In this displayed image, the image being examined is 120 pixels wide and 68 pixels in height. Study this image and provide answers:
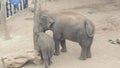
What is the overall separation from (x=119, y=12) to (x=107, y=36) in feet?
10.5

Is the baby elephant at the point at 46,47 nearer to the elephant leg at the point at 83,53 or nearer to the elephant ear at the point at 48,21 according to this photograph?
the elephant ear at the point at 48,21

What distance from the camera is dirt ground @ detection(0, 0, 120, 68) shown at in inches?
279

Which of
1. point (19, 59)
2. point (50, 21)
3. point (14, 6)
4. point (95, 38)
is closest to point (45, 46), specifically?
point (19, 59)

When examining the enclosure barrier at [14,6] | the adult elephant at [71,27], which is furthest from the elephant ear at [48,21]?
the enclosure barrier at [14,6]

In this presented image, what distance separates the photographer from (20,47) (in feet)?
26.8

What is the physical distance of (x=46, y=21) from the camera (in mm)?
7309

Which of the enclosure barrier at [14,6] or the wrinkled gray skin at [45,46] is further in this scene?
the enclosure barrier at [14,6]

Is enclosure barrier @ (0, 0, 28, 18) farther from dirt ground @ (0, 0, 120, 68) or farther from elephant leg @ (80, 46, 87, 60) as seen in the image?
elephant leg @ (80, 46, 87, 60)

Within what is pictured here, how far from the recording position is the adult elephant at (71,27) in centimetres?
704

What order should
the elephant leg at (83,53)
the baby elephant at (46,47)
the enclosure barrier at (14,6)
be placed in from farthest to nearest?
1. the enclosure barrier at (14,6)
2. the elephant leg at (83,53)
3. the baby elephant at (46,47)

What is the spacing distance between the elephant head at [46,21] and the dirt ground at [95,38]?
729mm

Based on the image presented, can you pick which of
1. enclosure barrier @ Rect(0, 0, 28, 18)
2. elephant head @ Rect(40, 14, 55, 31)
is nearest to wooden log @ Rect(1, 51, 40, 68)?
elephant head @ Rect(40, 14, 55, 31)

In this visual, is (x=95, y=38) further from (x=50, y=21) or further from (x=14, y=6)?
(x=14, y=6)

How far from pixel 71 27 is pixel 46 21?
1.97ft
